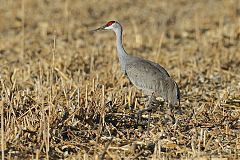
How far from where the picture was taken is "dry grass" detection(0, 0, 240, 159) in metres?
5.71

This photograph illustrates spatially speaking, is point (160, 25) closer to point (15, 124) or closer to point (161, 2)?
point (161, 2)

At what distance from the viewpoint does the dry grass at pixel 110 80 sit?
18.7 ft

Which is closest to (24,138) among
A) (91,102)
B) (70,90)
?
(91,102)

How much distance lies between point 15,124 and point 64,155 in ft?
1.99

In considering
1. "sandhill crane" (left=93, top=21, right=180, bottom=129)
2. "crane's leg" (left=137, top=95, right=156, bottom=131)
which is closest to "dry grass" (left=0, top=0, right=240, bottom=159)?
"crane's leg" (left=137, top=95, right=156, bottom=131)

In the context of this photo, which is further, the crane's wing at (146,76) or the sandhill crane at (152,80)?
the crane's wing at (146,76)

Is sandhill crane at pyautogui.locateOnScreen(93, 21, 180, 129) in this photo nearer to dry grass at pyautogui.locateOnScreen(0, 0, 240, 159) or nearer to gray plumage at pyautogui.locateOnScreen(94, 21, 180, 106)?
gray plumage at pyautogui.locateOnScreen(94, 21, 180, 106)

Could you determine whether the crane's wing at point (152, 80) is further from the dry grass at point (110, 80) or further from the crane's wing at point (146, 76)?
the dry grass at point (110, 80)

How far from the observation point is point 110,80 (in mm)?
8648

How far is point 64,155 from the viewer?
18.2ft

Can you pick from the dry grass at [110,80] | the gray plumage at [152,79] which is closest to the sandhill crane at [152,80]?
the gray plumage at [152,79]

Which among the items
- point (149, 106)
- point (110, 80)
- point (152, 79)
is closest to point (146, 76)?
point (152, 79)

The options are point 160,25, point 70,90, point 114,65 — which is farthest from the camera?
point 160,25

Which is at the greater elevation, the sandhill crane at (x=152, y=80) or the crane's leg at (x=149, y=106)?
the sandhill crane at (x=152, y=80)
